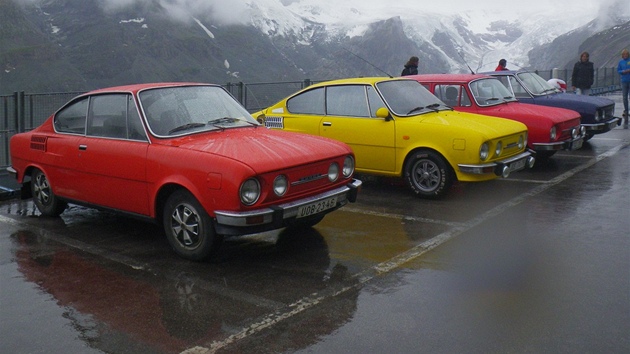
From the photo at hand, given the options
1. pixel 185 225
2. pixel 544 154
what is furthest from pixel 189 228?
pixel 544 154

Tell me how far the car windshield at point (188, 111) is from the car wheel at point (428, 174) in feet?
Answer: 8.68

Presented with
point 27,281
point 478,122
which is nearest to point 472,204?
point 478,122

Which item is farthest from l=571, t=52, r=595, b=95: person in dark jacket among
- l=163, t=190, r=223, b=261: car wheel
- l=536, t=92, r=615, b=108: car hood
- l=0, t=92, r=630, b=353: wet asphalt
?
l=163, t=190, r=223, b=261: car wheel

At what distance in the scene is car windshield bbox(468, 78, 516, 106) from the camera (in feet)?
35.4

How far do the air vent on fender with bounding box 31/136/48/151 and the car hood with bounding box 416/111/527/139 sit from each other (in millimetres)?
4724

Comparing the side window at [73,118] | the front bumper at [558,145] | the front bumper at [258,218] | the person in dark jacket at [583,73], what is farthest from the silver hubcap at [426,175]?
the person in dark jacket at [583,73]

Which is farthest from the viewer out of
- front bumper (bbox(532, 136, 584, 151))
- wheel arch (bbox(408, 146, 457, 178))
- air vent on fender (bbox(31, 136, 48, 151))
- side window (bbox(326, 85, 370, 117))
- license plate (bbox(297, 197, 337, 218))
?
front bumper (bbox(532, 136, 584, 151))

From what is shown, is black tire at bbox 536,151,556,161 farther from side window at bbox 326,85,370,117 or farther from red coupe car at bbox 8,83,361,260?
red coupe car at bbox 8,83,361,260

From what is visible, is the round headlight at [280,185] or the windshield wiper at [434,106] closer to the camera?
the round headlight at [280,185]

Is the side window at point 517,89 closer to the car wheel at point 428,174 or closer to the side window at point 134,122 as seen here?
the car wheel at point 428,174

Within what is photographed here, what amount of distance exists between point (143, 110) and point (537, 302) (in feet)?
13.4

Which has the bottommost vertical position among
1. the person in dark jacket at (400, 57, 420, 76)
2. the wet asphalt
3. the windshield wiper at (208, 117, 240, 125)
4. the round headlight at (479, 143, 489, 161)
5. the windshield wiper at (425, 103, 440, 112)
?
the wet asphalt

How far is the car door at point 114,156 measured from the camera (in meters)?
6.38

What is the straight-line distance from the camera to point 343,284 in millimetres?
5371
